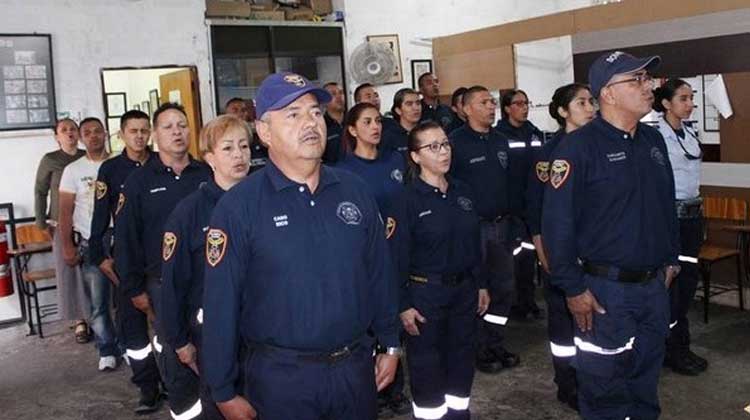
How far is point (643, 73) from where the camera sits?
107 inches

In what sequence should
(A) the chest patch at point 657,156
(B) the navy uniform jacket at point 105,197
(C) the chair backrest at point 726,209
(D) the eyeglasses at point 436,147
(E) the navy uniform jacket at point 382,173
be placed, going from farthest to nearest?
(C) the chair backrest at point 726,209 → (B) the navy uniform jacket at point 105,197 → (E) the navy uniform jacket at point 382,173 → (D) the eyeglasses at point 436,147 → (A) the chest patch at point 657,156

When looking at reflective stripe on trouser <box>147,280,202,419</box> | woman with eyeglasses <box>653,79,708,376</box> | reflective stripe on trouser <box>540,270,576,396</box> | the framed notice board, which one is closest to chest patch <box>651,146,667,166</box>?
reflective stripe on trouser <box>540,270,576,396</box>

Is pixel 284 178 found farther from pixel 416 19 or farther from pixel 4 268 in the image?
pixel 416 19

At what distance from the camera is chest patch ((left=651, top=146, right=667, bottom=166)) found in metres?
2.79

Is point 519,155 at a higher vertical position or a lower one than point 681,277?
higher

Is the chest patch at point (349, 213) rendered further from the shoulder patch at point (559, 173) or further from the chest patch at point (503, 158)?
the chest patch at point (503, 158)

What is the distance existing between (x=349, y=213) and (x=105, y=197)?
241 centimetres

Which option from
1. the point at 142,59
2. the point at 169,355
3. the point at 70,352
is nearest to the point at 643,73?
the point at 169,355

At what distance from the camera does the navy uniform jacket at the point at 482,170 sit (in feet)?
14.1

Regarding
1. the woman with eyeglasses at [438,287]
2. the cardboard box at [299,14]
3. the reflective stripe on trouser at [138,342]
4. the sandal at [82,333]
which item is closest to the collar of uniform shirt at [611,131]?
the woman with eyeglasses at [438,287]

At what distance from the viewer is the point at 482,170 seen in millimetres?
4336

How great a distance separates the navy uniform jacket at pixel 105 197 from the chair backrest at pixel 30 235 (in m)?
2.17

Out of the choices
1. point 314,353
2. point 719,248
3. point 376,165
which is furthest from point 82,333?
point 719,248

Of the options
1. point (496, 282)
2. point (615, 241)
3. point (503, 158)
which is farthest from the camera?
point (503, 158)
